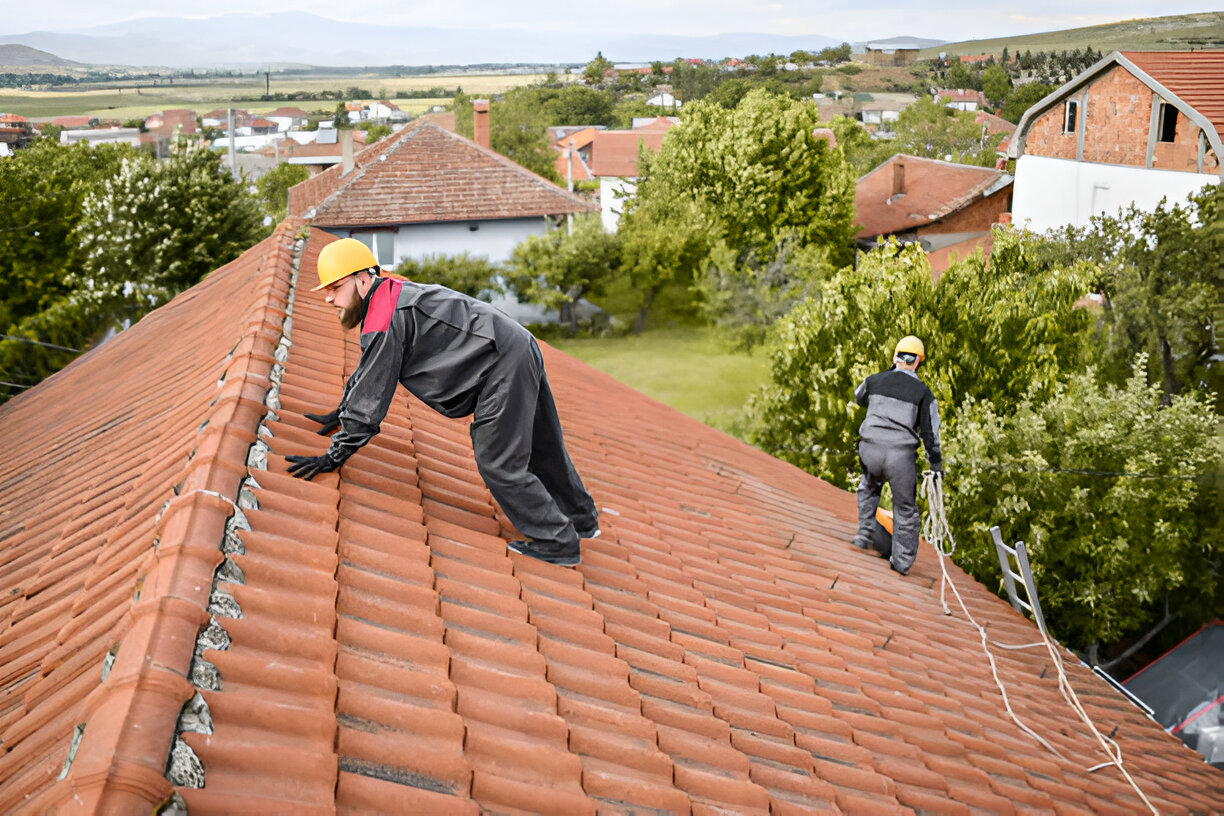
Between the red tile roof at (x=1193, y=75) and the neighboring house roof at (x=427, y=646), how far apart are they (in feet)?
84.4

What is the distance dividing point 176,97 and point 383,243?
55327 mm

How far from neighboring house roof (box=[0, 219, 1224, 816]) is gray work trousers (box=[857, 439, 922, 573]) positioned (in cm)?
34

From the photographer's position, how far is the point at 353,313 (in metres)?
4.22

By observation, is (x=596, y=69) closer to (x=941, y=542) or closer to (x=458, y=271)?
(x=458, y=271)

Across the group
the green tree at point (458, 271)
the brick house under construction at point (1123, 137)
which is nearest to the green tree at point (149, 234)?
the green tree at point (458, 271)

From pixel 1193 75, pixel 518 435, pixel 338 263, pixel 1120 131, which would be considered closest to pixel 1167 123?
pixel 1193 75

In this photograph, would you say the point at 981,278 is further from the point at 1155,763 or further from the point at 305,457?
the point at 305,457

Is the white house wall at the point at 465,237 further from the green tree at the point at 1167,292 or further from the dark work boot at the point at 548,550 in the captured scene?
the dark work boot at the point at 548,550

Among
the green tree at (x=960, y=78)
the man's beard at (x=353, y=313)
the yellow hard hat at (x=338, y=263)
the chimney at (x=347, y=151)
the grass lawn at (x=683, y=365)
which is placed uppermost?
the green tree at (x=960, y=78)

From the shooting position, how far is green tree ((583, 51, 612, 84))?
156m

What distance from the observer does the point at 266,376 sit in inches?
203

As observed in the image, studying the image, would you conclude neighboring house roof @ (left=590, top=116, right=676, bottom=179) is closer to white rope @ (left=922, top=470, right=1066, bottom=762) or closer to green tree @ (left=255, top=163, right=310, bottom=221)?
green tree @ (left=255, top=163, right=310, bottom=221)

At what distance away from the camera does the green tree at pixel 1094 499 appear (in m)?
14.5

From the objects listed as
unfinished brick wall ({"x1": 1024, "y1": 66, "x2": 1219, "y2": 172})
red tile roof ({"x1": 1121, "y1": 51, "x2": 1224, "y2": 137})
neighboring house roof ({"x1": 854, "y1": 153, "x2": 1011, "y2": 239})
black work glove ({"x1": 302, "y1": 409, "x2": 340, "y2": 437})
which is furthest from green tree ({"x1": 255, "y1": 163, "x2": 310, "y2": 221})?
black work glove ({"x1": 302, "y1": 409, "x2": 340, "y2": 437})
